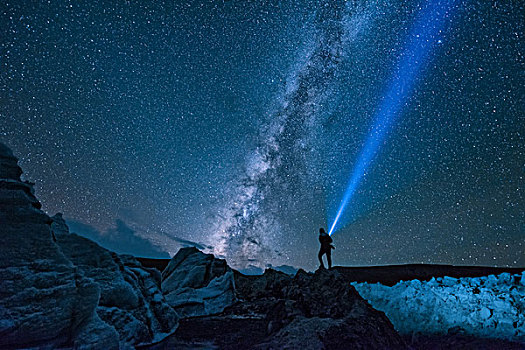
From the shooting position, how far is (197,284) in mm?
13383

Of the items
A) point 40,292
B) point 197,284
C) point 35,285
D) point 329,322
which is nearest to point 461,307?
point 329,322

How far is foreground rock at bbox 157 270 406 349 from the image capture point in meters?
5.08

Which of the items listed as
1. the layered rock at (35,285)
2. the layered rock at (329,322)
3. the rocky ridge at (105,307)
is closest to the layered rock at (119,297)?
the rocky ridge at (105,307)

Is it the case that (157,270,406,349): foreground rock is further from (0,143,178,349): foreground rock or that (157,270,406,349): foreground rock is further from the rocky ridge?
(0,143,178,349): foreground rock

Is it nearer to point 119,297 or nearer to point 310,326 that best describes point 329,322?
point 310,326

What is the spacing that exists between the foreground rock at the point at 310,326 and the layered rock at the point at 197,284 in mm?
1040

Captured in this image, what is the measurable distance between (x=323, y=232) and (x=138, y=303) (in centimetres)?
812

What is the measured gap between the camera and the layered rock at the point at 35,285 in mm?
4293

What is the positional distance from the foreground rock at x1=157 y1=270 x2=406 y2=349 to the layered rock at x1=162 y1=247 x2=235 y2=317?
3.41 ft

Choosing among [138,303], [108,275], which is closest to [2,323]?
[108,275]

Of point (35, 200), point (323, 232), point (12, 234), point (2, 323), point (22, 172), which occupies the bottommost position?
point (2, 323)

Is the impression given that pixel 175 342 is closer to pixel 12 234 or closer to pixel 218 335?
pixel 218 335

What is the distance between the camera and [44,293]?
465 centimetres

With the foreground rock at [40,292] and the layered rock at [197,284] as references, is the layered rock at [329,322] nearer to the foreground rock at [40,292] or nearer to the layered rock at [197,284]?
the foreground rock at [40,292]
